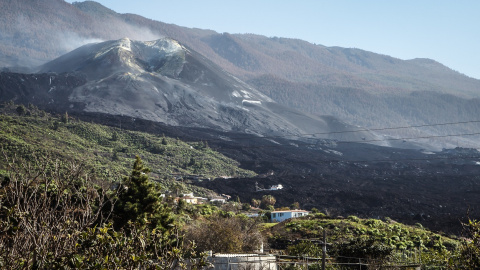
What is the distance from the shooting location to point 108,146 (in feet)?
369

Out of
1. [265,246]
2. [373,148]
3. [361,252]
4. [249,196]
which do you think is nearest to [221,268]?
[361,252]

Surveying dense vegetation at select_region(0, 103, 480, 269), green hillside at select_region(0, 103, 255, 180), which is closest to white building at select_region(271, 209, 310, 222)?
dense vegetation at select_region(0, 103, 480, 269)

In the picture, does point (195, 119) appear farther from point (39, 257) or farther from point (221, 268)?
point (39, 257)

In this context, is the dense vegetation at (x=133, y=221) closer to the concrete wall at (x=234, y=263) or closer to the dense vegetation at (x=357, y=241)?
the dense vegetation at (x=357, y=241)

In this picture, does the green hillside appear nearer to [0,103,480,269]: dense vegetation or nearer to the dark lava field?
[0,103,480,269]: dense vegetation

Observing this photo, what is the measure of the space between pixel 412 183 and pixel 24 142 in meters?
83.4

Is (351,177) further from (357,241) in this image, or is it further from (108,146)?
(357,241)

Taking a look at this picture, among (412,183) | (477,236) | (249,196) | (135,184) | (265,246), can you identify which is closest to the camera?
(477,236)

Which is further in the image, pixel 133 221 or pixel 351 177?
pixel 351 177

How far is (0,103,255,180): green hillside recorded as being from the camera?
8731cm

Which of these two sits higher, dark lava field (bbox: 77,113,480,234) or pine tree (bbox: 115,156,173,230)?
Answer: pine tree (bbox: 115,156,173,230)

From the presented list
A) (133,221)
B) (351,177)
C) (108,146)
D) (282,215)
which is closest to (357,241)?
(133,221)

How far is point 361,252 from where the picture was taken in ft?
99.6

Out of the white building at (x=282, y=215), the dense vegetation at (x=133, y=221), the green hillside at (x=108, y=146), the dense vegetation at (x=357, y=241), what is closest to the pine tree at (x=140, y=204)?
the dense vegetation at (x=133, y=221)
